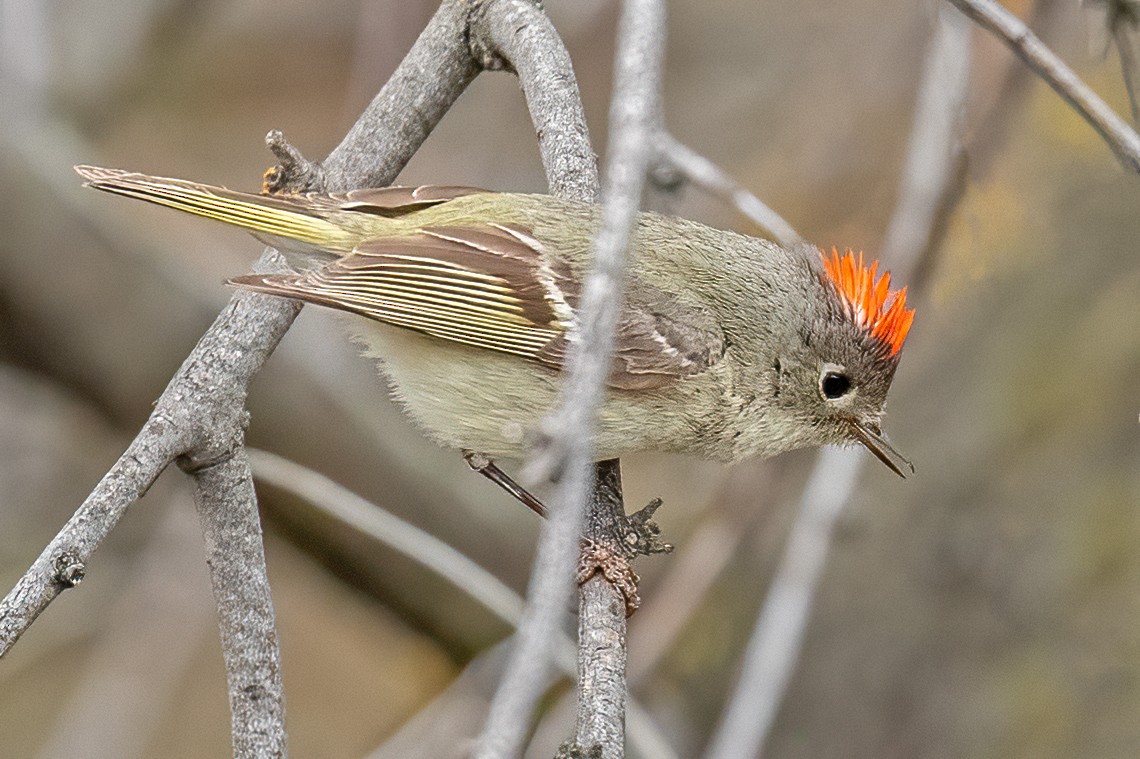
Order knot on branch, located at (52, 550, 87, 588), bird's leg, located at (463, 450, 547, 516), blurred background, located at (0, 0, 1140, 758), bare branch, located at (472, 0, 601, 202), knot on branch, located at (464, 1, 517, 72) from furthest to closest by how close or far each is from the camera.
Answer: blurred background, located at (0, 0, 1140, 758), bird's leg, located at (463, 450, 547, 516), knot on branch, located at (464, 1, 517, 72), bare branch, located at (472, 0, 601, 202), knot on branch, located at (52, 550, 87, 588)

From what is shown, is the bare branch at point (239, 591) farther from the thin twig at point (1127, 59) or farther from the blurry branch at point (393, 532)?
the thin twig at point (1127, 59)

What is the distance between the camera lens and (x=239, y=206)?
9.46 feet

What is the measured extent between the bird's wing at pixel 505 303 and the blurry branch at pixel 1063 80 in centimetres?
115

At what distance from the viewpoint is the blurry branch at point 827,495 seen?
8.89 feet

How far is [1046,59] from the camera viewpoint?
2.02 meters

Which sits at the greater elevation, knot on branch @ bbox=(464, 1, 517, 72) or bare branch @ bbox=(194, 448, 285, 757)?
knot on branch @ bbox=(464, 1, 517, 72)

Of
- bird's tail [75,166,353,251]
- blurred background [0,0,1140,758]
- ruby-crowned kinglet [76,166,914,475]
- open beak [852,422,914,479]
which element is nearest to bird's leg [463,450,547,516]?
ruby-crowned kinglet [76,166,914,475]

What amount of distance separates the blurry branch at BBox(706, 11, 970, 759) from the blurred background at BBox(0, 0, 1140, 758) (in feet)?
0.96

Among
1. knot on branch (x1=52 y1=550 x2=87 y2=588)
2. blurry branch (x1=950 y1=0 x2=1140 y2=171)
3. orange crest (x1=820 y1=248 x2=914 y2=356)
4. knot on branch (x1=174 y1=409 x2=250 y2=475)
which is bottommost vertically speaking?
knot on branch (x1=52 y1=550 x2=87 y2=588)

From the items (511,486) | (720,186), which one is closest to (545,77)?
(720,186)

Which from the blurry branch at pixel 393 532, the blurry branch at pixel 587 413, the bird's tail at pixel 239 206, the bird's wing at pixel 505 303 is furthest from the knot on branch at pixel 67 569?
the blurry branch at pixel 393 532

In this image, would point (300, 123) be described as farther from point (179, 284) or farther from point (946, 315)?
point (946, 315)

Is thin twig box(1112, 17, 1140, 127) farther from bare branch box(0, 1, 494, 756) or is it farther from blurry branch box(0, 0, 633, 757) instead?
bare branch box(0, 1, 494, 756)

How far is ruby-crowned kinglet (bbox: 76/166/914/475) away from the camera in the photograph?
9.89ft
